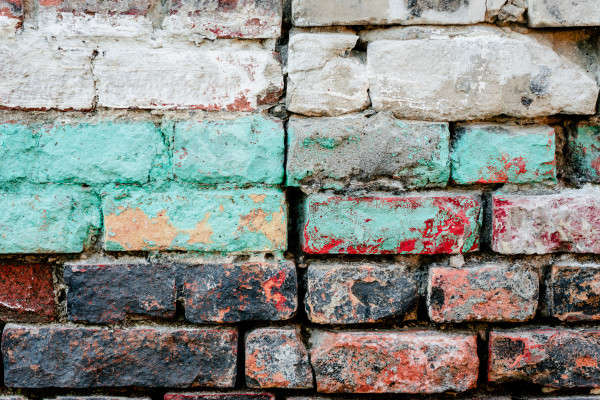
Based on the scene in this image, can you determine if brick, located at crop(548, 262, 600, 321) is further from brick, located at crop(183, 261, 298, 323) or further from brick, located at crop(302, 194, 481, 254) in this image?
brick, located at crop(183, 261, 298, 323)

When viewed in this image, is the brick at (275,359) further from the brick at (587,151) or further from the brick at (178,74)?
the brick at (587,151)

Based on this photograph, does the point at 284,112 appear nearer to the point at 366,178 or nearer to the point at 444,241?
the point at 366,178

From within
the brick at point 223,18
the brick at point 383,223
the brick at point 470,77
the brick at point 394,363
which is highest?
the brick at point 223,18

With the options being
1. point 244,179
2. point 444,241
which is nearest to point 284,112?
point 244,179

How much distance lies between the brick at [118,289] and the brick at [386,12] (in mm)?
474

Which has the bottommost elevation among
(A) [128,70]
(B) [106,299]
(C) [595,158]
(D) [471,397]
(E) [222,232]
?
(D) [471,397]

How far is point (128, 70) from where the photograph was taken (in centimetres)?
78

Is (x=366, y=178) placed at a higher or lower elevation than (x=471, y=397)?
higher

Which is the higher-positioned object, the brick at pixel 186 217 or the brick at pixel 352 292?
the brick at pixel 186 217

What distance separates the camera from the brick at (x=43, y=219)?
78 cm

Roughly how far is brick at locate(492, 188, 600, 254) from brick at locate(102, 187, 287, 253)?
0.36 m

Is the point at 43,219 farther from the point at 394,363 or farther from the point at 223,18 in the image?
the point at 394,363

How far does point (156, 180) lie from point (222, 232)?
139 millimetres

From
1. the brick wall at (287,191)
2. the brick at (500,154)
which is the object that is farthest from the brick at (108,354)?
the brick at (500,154)
